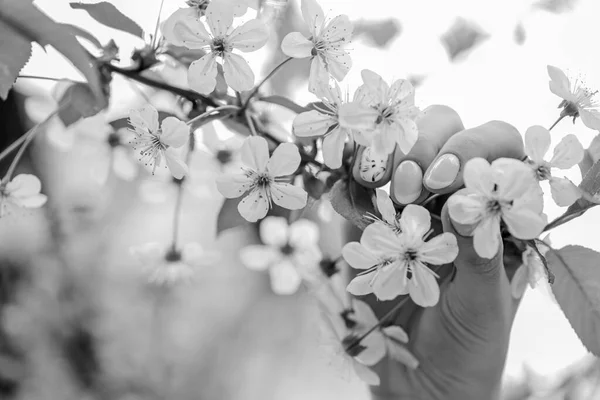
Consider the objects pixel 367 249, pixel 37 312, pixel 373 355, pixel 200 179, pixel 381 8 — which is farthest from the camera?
pixel 37 312

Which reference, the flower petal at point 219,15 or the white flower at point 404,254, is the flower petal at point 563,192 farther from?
the flower petal at point 219,15

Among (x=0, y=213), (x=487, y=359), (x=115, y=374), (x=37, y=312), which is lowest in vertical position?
(x=487, y=359)

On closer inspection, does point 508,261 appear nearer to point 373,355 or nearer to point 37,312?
point 373,355

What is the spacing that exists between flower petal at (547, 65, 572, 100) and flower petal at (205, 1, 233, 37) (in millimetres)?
164

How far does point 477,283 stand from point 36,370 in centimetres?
93

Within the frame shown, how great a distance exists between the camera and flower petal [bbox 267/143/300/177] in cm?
28

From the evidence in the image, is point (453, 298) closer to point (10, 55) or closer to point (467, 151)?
point (467, 151)

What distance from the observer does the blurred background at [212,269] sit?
0.81 meters

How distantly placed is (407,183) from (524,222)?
0.08 metres

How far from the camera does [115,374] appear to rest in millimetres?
1048

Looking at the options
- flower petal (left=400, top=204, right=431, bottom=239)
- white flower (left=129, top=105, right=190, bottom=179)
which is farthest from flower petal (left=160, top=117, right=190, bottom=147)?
flower petal (left=400, top=204, right=431, bottom=239)

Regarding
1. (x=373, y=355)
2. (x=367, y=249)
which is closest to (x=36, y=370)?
(x=373, y=355)

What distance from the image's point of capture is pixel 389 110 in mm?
257

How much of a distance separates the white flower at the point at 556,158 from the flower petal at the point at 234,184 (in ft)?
0.44
